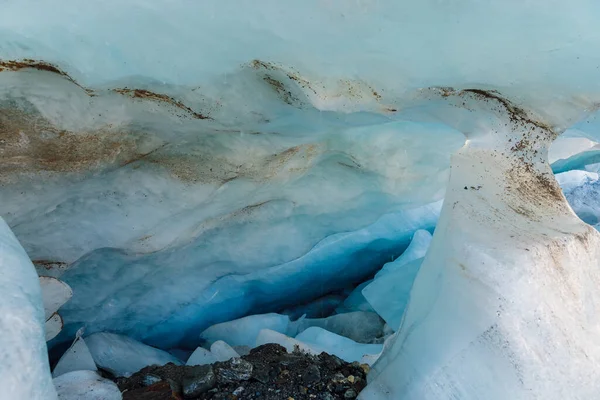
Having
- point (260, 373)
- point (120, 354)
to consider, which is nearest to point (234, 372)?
point (260, 373)

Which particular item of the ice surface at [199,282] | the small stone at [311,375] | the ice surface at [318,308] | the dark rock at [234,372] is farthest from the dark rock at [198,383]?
the ice surface at [318,308]

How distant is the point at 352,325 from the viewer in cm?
267

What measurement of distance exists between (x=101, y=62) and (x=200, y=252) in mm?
1166

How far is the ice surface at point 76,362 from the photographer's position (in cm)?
189

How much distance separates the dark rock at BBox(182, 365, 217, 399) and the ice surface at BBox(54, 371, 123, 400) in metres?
0.20

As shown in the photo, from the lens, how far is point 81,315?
7.41ft

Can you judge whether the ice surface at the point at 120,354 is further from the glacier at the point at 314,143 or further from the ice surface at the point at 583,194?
the ice surface at the point at 583,194

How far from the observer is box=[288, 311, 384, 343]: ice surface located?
2.63 meters

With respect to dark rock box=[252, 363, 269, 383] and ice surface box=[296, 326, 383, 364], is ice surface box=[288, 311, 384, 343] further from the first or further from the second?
dark rock box=[252, 363, 269, 383]

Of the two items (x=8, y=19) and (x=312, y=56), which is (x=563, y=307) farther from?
(x=8, y=19)

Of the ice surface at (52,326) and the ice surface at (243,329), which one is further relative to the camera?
the ice surface at (243,329)

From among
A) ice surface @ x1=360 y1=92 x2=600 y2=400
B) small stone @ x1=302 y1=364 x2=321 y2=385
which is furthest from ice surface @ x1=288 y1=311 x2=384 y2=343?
ice surface @ x1=360 y1=92 x2=600 y2=400

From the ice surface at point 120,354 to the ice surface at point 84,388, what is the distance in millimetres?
409

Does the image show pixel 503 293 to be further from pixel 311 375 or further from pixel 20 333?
pixel 20 333
